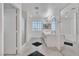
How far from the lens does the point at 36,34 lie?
7516 millimetres

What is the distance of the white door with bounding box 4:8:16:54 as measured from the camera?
9.93 feet

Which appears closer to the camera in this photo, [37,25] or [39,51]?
[39,51]

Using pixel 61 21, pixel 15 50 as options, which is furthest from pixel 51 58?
pixel 61 21

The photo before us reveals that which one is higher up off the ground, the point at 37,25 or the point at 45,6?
the point at 45,6

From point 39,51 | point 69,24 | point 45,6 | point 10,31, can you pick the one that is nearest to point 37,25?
point 45,6

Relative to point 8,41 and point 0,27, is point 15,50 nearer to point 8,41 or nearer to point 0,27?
point 8,41

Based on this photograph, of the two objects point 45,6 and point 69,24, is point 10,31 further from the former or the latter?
point 45,6

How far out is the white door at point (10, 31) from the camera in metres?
3.03

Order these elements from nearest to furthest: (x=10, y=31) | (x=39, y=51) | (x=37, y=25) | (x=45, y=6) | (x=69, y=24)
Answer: (x=10, y=31) → (x=69, y=24) → (x=39, y=51) → (x=45, y=6) → (x=37, y=25)

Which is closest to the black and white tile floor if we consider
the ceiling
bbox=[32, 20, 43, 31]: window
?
the ceiling

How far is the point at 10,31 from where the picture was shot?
3072mm

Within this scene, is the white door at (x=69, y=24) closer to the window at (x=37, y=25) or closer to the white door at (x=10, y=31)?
the white door at (x=10, y=31)

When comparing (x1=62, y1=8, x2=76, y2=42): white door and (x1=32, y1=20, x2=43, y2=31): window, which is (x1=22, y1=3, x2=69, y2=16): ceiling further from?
(x1=32, y1=20, x2=43, y2=31): window

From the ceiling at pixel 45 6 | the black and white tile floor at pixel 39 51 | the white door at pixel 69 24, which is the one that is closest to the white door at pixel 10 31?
the black and white tile floor at pixel 39 51
